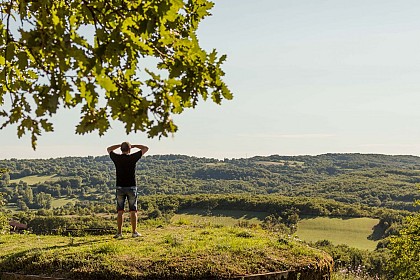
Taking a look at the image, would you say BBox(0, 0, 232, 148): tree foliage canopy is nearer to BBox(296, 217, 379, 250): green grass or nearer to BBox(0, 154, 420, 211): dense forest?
BBox(296, 217, 379, 250): green grass

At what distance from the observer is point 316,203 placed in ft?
281

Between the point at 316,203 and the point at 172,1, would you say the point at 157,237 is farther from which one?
the point at 316,203

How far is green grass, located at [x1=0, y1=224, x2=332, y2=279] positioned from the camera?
8695mm

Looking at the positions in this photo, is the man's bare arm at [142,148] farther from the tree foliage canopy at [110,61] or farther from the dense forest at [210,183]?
the dense forest at [210,183]

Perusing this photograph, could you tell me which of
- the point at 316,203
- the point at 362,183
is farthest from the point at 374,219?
the point at 362,183

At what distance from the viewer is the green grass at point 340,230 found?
6777cm

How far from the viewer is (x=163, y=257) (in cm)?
923

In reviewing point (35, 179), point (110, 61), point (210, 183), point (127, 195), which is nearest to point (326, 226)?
point (127, 195)

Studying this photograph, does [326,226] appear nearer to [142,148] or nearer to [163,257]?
[142,148]

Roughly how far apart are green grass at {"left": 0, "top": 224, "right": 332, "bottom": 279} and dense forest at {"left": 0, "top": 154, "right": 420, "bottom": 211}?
99.2 meters

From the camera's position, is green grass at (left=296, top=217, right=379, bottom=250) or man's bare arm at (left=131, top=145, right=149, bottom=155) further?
green grass at (left=296, top=217, right=379, bottom=250)

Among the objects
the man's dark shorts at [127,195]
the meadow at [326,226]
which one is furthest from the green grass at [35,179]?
the man's dark shorts at [127,195]

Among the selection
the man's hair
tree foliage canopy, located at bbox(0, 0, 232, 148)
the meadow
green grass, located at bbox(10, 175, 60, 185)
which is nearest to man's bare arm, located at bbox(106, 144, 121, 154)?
the man's hair

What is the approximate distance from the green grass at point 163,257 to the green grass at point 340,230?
5662cm
